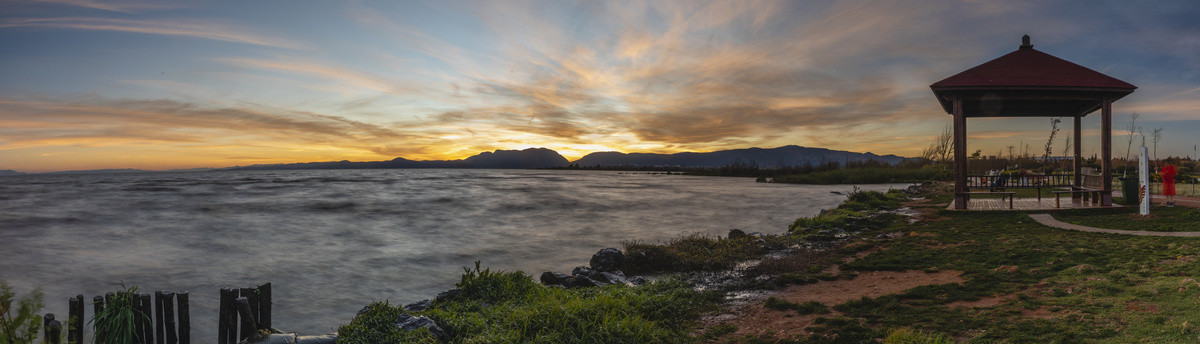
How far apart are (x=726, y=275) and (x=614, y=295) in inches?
104

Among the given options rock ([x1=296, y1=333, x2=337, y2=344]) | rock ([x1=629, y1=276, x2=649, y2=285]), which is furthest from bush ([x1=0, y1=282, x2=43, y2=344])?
rock ([x1=629, y1=276, x2=649, y2=285])

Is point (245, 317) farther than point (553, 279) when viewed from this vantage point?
No

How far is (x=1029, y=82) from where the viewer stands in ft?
39.4

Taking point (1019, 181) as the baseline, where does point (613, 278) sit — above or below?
Answer: below

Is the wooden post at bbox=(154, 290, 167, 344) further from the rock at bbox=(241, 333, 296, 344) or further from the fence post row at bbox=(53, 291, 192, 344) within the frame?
the rock at bbox=(241, 333, 296, 344)

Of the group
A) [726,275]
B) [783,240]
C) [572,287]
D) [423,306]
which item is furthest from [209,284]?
[783,240]

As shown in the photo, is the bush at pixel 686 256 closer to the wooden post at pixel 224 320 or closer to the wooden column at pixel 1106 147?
the wooden post at pixel 224 320

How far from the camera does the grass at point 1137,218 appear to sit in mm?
9125

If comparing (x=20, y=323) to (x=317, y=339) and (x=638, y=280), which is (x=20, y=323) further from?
(x=638, y=280)

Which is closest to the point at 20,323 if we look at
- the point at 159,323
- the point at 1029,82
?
the point at 159,323

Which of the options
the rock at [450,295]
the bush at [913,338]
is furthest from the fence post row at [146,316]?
the bush at [913,338]

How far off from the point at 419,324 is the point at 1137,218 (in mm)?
14301

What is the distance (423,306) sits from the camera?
6812 millimetres

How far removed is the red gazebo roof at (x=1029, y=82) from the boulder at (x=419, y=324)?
13.3 meters
